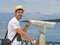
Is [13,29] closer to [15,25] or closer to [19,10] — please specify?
[15,25]

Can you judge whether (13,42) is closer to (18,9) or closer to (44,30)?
(18,9)

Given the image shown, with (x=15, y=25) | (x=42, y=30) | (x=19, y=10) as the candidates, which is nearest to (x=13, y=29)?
(x=15, y=25)

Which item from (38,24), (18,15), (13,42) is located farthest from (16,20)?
(38,24)

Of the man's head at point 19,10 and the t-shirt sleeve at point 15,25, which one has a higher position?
the man's head at point 19,10

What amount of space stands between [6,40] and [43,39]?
49.3 inches

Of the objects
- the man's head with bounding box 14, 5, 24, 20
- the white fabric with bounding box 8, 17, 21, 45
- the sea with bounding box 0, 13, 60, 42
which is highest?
the man's head with bounding box 14, 5, 24, 20

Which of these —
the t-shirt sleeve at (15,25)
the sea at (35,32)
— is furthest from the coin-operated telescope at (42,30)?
the t-shirt sleeve at (15,25)

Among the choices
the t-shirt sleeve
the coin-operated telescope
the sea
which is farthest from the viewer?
the sea

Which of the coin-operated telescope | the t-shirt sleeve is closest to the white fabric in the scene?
the t-shirt sleeve

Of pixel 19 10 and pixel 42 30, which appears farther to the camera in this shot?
pixel 19 10

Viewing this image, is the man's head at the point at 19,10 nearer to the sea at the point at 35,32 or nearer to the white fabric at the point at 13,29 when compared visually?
the white fabric at the point at 13,29

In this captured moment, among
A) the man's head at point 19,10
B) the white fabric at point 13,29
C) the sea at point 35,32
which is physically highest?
the man's head at point 19,10

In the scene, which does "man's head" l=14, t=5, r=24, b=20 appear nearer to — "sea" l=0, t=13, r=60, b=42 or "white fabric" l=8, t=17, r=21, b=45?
"white fabric" l=8, t=17, r=21, b=45

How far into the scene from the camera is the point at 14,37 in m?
4.56
